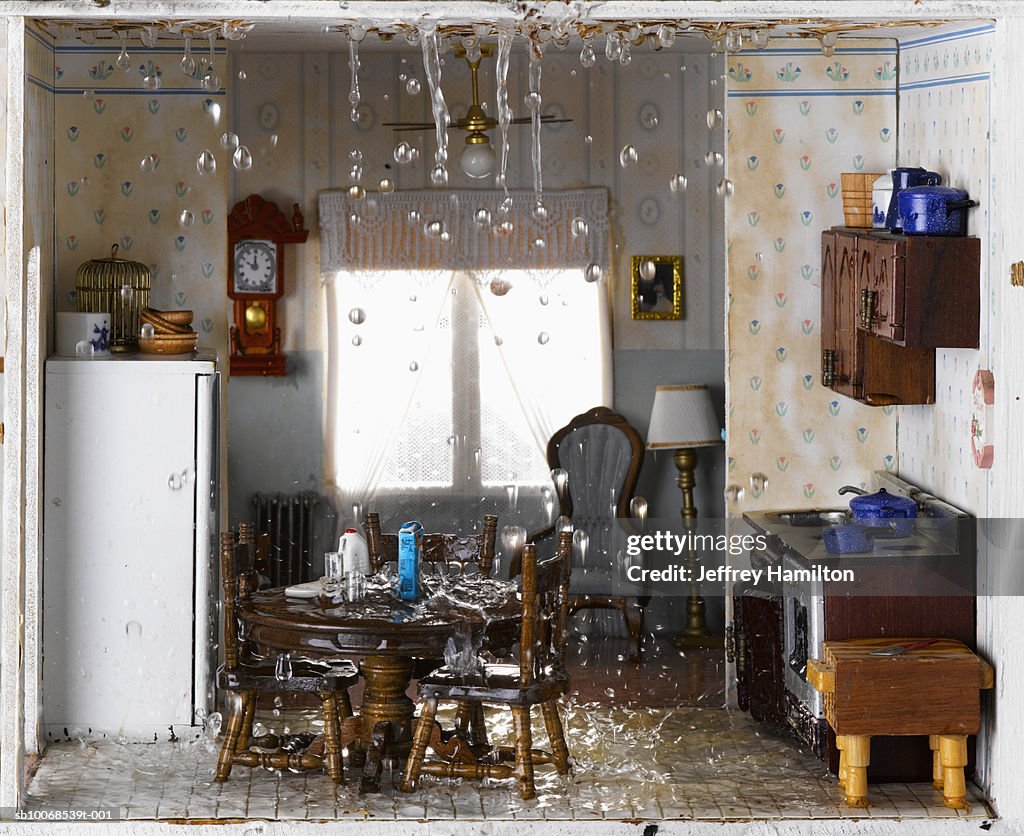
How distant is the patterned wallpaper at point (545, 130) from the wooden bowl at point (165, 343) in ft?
7.69

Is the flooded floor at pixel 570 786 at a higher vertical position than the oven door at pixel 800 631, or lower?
lower

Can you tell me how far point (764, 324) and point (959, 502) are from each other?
124 cm

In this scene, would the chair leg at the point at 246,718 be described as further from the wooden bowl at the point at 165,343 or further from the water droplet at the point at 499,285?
the water droplet at the point at 499,285

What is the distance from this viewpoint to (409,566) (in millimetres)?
4977

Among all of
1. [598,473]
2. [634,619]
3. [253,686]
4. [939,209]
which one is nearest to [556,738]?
[253,686]

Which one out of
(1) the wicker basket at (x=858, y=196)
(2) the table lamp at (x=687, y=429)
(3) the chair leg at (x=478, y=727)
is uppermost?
(1) the wicker basket at (x=858, y=196)

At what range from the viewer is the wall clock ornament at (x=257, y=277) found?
755 cm

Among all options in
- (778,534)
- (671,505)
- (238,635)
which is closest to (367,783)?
(238,635)

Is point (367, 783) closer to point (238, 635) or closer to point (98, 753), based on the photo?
point (238, 635)

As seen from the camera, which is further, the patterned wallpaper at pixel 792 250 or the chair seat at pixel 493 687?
the patterned wallpaper at pixel 792 250

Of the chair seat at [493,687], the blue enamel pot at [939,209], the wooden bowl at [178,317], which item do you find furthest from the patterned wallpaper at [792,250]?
the wooden bowl at [178,317]

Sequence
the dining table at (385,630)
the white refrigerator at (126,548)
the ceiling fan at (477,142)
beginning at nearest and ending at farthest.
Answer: the dining table at (385,630), the white refrigerator at (126,548), the ceiling fan at (477,142)

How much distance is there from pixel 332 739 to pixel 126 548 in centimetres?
118

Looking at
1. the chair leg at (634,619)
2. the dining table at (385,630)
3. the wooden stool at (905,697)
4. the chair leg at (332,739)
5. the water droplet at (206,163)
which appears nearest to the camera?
the wooden stool at (905,697)
